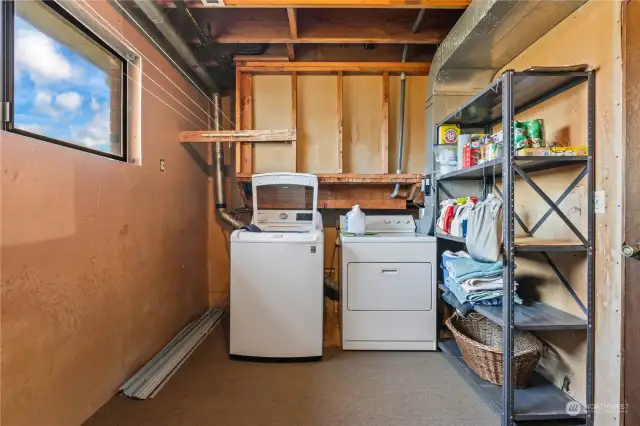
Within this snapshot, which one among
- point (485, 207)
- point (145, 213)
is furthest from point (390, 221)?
point (145, 213)

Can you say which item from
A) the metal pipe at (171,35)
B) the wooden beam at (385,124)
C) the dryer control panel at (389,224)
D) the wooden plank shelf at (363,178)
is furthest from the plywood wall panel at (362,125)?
the metal pipe at (171,35)

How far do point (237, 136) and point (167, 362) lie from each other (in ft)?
5.49

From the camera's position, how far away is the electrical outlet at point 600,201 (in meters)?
1.47

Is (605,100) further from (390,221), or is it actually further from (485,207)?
(390,221)

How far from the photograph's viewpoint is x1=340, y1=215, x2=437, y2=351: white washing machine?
7.77 feet

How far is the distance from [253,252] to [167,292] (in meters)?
0.72

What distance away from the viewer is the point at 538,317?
163 cm

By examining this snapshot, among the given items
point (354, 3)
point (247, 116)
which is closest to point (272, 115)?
point (247, 116)

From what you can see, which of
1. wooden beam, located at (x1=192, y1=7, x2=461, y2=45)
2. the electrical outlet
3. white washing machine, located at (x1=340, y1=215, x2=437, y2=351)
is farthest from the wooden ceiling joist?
white washing machine, located at (x1=340, y1=215, x2=437, y2=351)

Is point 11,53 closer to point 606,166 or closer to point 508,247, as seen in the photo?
point 508,247

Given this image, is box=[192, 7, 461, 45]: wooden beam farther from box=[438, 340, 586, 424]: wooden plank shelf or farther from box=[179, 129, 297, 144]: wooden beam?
box=[438, 340, 586, 424]: wooden plank shelf

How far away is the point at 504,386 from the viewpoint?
1.53m

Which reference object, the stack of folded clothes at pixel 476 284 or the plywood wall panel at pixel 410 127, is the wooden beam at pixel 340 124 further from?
the stack of folded clothes at pixel 476 284

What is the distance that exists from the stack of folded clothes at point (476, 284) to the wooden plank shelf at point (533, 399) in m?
0.40
